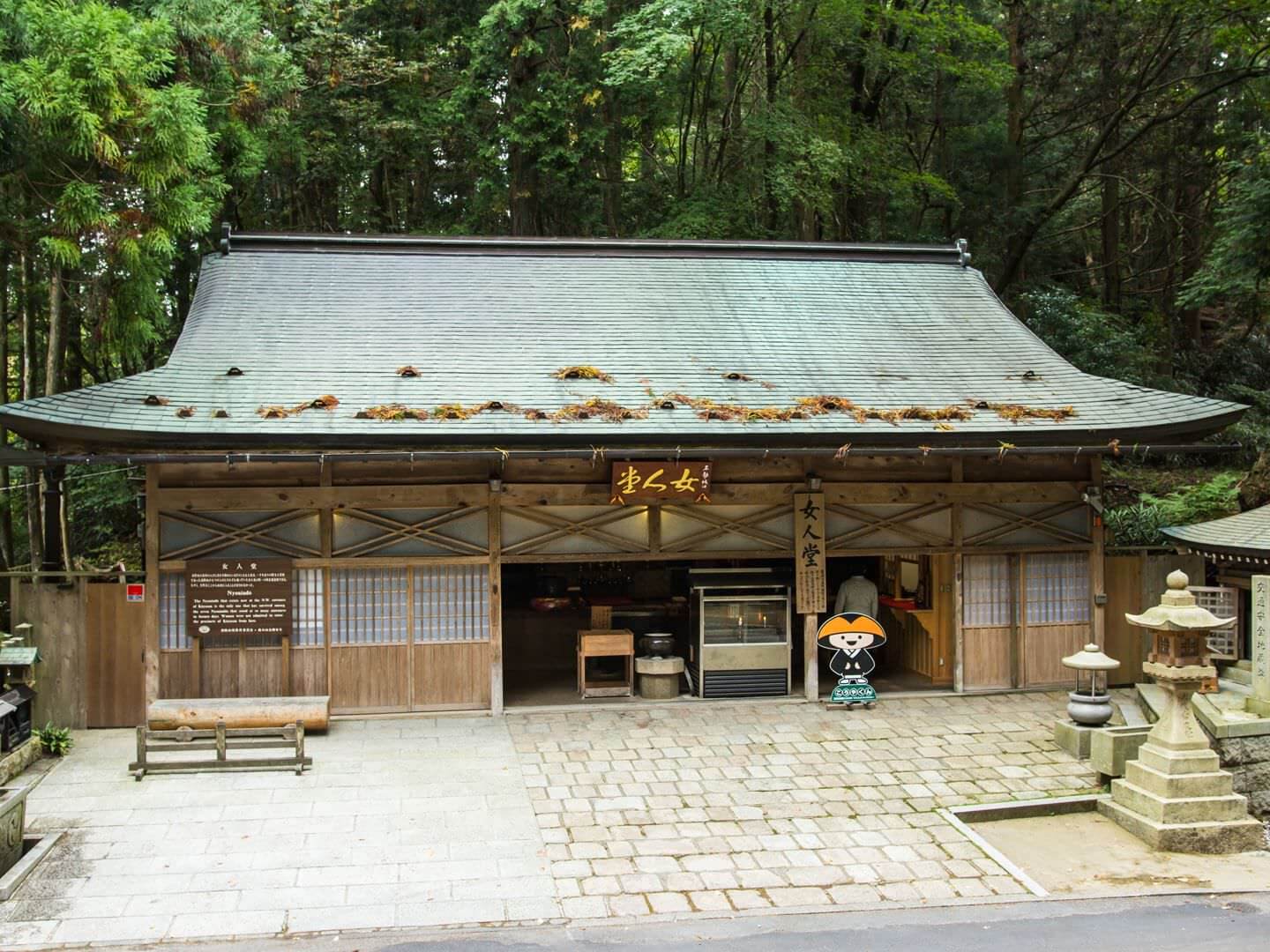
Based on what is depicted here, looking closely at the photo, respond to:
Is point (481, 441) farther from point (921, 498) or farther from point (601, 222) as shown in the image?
point (601, 222)

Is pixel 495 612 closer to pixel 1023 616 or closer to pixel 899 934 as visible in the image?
pixel 899 934

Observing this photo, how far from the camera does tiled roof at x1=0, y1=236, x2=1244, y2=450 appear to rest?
10.6m

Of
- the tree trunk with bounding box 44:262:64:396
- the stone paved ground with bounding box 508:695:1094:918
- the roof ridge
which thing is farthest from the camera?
the roof ridge

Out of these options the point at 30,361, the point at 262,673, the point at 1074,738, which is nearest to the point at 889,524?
the point at 1074,738

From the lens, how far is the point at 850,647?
37.9ft

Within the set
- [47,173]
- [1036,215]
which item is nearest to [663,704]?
[47,173]

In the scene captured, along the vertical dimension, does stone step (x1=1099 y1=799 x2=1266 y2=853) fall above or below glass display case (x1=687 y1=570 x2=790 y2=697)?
below

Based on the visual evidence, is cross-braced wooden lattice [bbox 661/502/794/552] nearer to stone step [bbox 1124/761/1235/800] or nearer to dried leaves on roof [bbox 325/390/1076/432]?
dried leaves on roof [bbox 325/390/1076/432]

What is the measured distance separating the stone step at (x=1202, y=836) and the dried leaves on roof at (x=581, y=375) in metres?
7.08

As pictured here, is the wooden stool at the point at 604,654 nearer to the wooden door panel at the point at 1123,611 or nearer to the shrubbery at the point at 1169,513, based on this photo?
the wooden door panel at the point at 1123,611

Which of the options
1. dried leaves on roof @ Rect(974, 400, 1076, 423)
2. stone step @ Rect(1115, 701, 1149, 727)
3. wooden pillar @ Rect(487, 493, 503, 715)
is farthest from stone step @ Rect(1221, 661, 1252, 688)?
wooden pillar @ Rect(487, 493, 503, 715)

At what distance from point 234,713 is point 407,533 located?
100 inches

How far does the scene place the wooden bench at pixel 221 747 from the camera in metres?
9.06

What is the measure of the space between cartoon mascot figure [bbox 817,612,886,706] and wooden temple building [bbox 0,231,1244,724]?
356 mm
